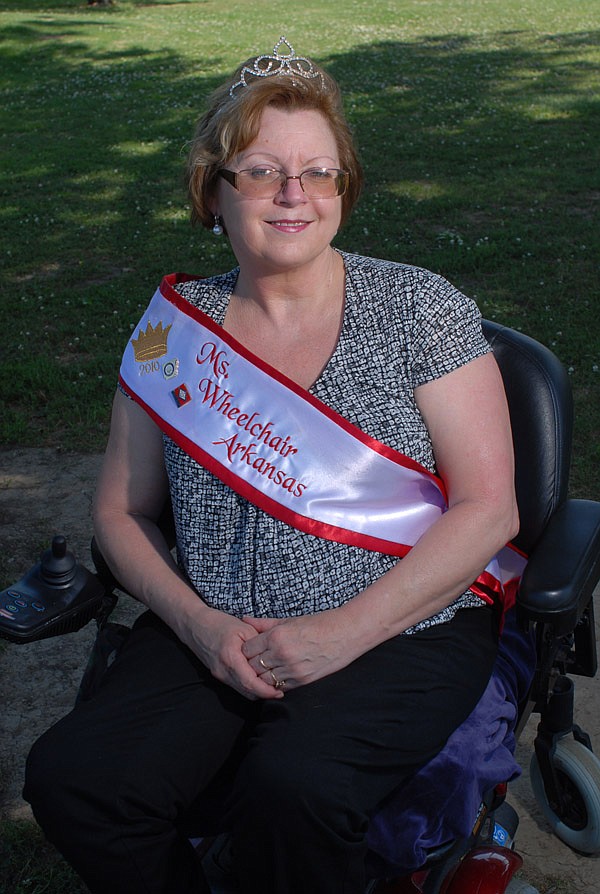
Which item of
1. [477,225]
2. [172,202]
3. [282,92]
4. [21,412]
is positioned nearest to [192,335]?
[282,92]

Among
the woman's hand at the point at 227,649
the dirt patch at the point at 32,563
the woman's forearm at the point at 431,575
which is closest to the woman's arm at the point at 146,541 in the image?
the woman's hand at the point at 227,649

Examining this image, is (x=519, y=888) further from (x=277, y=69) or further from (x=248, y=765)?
(x=277, y=69)

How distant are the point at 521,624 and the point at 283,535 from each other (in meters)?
0.56

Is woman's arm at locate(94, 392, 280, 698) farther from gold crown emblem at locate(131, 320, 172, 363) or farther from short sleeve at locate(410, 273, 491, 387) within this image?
short sleeve at locate(410, 273, 491, 387)

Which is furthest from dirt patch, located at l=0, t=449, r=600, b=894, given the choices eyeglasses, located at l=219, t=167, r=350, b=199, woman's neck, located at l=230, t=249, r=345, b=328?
eyeglasses, located at l=219, t=167, r=350, b=199

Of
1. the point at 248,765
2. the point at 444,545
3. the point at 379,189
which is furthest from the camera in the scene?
the point at 379,189

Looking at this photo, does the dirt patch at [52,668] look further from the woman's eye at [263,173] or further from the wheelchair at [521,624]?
the woman's eye at [263,173]

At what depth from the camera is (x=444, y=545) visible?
2152 mm

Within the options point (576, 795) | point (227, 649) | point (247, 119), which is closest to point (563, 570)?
point (227, 649)

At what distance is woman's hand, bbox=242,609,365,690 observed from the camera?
2.05m

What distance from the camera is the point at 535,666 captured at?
2363 millimetres

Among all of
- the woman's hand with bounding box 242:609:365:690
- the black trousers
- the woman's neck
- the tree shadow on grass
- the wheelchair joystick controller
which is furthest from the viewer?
the tree shadow on grass

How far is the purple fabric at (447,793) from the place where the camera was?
1949 millimetres

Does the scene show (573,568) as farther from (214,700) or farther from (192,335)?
(192,335)
